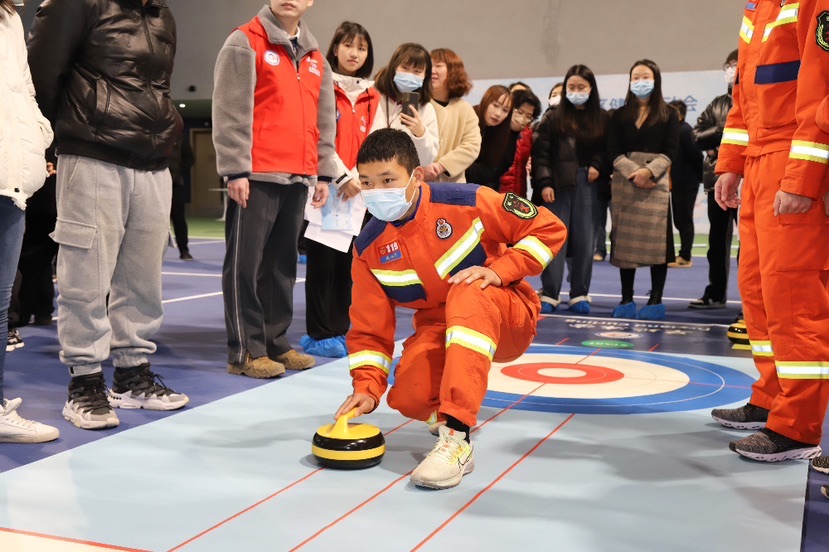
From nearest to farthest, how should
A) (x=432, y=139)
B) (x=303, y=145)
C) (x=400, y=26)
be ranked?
(x=303, y=145)
(x=432, y=139)
(x=400, y=26)

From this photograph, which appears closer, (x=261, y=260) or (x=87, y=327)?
(x=87, y=327)

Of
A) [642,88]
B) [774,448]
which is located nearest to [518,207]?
[774,448]

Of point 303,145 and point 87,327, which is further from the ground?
point 303,145

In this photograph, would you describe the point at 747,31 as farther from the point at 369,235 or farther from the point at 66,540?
the point at 66,540

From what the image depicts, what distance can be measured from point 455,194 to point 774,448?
52.5 inches

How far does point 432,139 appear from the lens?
5062 mm

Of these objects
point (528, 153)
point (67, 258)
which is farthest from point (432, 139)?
point (67, 258)

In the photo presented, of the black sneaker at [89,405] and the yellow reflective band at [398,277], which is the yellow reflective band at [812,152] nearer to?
the yellow reflective band at [398,277]

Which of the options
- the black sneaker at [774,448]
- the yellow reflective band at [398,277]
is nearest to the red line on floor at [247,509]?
the yellow reflective band at [398,277]

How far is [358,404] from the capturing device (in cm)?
287

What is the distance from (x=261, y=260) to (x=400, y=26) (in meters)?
13.1

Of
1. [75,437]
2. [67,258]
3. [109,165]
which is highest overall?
[109,165]

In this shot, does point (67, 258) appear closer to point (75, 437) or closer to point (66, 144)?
point (66, 144)

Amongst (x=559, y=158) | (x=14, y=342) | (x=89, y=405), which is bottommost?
(x=14, y=342)
